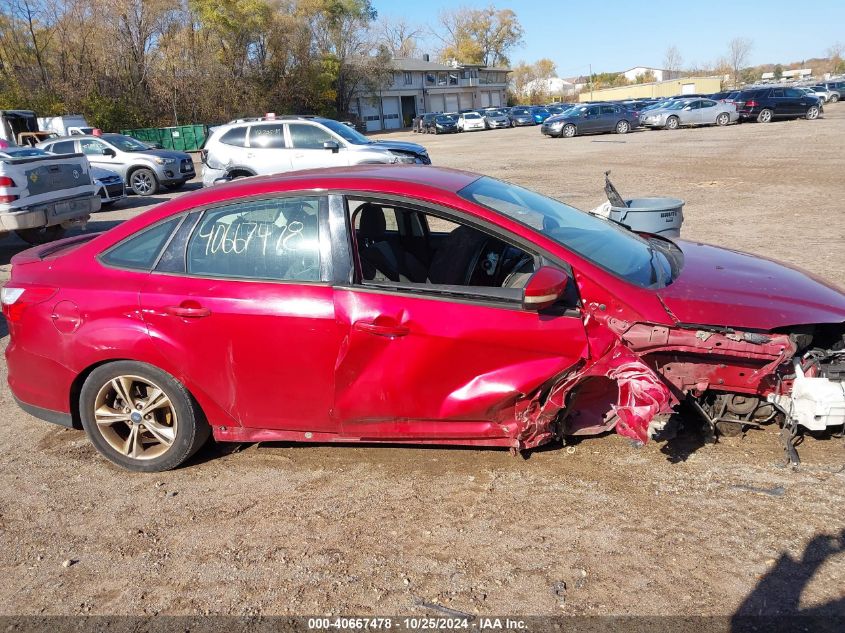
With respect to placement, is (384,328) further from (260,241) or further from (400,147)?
(400,147)

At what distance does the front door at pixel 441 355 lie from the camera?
10.9ft

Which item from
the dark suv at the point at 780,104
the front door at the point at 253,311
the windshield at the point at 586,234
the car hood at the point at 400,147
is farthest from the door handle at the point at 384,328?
the dark suv at the point at 780,104

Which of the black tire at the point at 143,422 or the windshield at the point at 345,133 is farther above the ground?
the windshield at the point at 345,133

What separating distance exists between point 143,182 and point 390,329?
16719 mm

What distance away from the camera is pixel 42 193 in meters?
10.5

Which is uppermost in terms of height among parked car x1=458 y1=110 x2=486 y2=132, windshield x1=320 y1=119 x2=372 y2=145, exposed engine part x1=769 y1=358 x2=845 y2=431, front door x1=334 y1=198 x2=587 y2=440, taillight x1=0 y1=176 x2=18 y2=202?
parked car x1=458 y1=110 x2=486 y2=132

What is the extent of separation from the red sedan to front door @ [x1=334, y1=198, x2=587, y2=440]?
10 millimetres

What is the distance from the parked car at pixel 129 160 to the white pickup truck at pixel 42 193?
19.6 feet

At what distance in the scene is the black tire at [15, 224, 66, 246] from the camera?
11664mm

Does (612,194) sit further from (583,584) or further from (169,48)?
(169,48)

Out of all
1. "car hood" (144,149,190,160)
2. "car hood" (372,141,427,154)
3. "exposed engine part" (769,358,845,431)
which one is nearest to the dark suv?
"car hood" (372,141,427,154)

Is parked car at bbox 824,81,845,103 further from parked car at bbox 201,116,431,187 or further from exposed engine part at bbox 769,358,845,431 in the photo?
exposed engine part at bbox 769,358,845,431

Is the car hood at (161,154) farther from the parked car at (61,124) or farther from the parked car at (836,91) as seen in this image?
the parked car at (836,91)

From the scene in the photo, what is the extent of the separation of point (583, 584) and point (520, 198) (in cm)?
221
